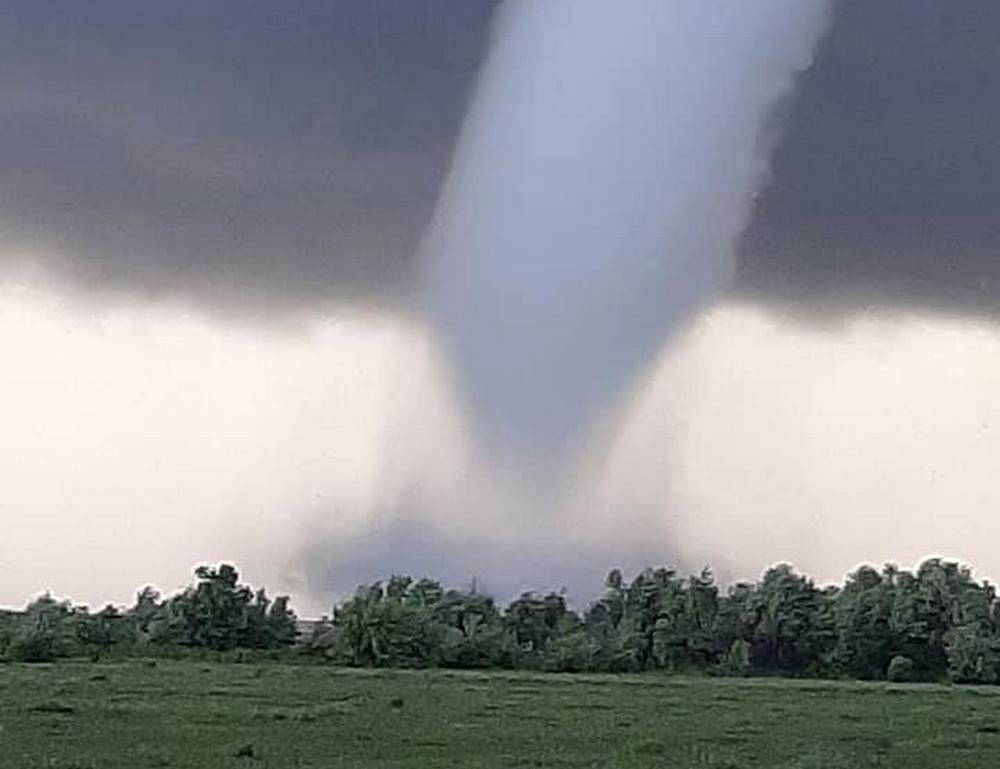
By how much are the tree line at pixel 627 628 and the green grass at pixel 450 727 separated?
1256 inches

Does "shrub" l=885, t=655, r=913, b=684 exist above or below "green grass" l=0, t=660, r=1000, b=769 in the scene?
above

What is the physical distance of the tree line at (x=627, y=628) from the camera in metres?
84.6

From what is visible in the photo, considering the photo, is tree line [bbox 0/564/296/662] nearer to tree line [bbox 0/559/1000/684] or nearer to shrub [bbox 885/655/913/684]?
tree line [bbox 0/559/1000/684]

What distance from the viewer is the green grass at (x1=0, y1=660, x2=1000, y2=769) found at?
1065 inches

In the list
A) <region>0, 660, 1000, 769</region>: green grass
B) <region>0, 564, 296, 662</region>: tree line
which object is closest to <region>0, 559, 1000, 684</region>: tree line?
<region>0, 564, 296, 662</region>: tree line

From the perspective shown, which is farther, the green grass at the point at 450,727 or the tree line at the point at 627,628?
the tree line at the point at 627,628

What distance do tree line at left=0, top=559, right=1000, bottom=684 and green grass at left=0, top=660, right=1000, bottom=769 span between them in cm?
3191

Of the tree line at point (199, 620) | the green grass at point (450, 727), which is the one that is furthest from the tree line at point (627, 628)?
the green grass at point (450, 727)

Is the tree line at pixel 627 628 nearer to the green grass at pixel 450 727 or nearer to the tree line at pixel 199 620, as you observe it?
the tree line at pixel 199 620

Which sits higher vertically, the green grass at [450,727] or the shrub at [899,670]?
the shrub at [899,670]

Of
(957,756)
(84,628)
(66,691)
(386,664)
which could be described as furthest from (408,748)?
(84,628)

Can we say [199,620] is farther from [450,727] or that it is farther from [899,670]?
[450,727]

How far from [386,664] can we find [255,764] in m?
57.2

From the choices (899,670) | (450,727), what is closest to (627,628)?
Result: (899,670)
